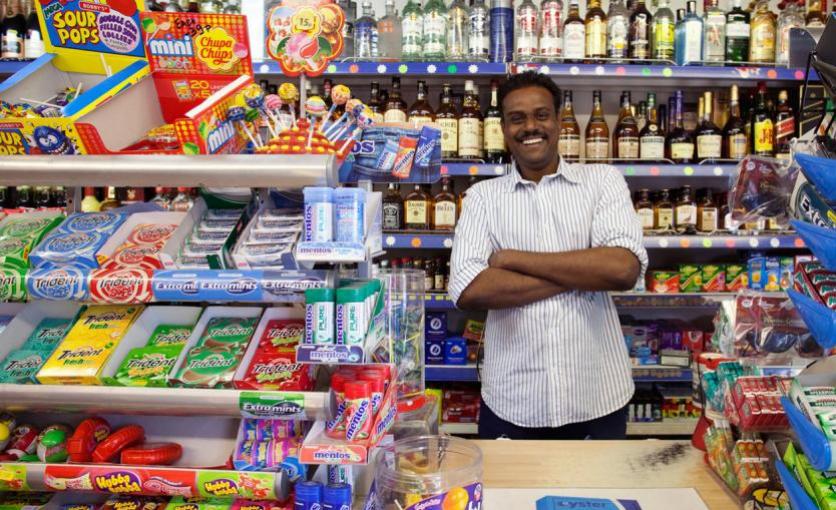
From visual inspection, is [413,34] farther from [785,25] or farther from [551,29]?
[785,25]

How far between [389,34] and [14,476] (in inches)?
122

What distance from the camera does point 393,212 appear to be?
12.0ft

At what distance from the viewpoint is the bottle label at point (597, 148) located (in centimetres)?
372

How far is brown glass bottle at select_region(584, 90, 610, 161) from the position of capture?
3729 millimetres

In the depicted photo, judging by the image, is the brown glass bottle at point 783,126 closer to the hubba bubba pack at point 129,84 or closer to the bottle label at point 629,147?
the bottle label at point 629,147

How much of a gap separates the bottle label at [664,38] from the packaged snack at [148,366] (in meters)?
3.17

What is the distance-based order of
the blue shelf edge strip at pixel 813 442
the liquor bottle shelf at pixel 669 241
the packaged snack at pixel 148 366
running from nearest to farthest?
the blue shelf edge strip at pixel 813 442, the packaged snack at pixel 148 366, the liquor bottle shelf at pixel 669 241

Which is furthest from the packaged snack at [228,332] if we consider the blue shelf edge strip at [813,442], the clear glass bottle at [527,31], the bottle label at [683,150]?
the bottle label at [683,150]

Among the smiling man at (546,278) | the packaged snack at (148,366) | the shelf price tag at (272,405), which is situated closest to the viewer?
the shelf price tag at (272,405)

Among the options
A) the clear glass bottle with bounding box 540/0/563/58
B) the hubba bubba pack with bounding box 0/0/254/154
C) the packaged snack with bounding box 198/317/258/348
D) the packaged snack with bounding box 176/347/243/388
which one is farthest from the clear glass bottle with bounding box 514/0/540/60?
the packaged snack with bounding box 176/347/243/388

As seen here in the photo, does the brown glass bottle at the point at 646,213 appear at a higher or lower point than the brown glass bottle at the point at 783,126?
lower

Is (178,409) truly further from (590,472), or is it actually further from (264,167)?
(590,472)

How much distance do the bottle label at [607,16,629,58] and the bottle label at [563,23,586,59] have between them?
0.18 m

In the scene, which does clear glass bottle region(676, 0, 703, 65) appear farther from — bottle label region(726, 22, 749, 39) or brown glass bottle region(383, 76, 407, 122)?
brown glass bottle region(383, 76, 407, 122)
